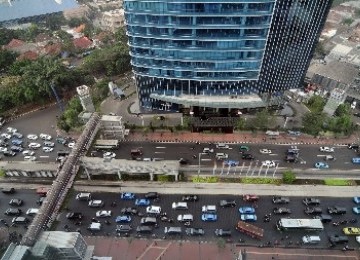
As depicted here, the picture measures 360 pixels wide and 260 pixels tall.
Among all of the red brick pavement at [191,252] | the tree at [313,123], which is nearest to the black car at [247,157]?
the tree at [313,123]

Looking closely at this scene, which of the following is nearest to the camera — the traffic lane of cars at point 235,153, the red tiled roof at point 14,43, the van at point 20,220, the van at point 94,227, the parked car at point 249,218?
the van at point 94,227

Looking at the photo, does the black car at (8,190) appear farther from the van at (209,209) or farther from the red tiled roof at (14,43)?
the red tiled roof at (14,43)

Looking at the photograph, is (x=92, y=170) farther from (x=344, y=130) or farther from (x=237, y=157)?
(x=344, y=130)

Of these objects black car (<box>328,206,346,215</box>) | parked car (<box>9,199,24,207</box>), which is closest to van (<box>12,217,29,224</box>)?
parked car (<box>9,199,24,207</box>)

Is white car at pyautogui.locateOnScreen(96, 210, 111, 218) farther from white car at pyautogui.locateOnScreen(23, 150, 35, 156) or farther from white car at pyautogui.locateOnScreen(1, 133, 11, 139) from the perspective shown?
white car at pyautogui.locateOnScreen(1, 133, 11, 139)

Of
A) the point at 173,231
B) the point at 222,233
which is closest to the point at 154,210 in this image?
the point at 173,231

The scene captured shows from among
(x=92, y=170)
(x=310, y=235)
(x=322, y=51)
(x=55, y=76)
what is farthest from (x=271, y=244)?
(x=322, y=51)
